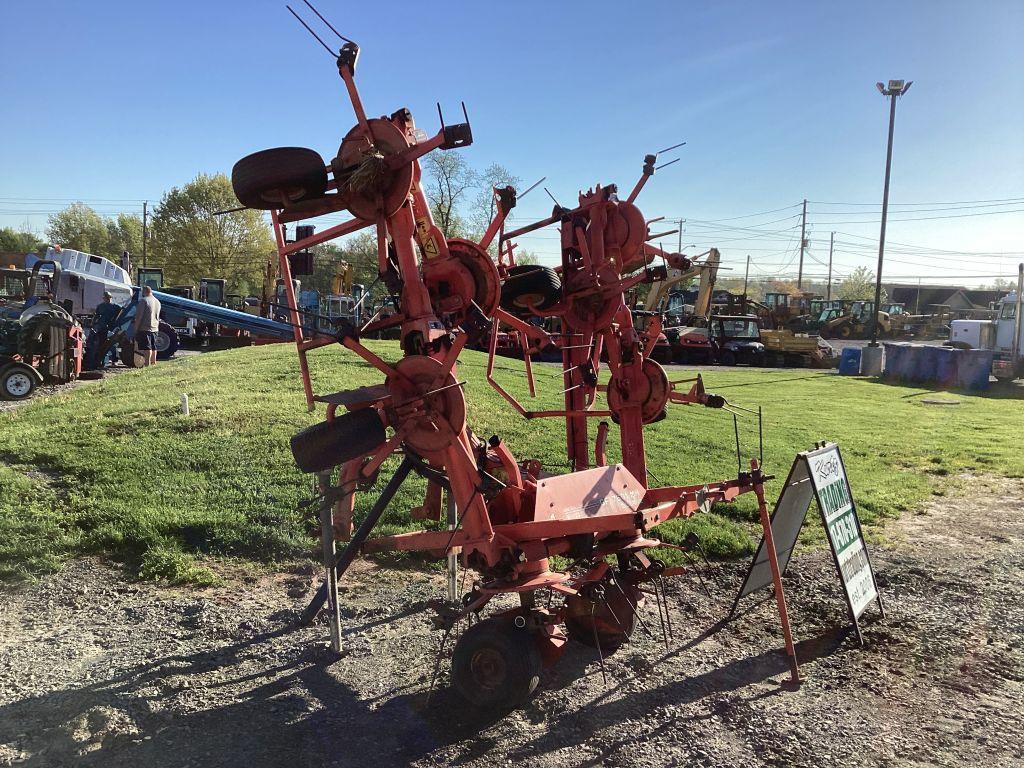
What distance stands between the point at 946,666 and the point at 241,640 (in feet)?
14.9

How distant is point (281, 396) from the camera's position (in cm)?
1124

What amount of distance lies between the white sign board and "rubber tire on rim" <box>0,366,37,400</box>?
15.0 m

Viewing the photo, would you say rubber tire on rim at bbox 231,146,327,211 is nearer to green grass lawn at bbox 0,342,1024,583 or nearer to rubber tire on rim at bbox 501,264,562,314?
rubber tire on rim at bbox 501,264,562,314

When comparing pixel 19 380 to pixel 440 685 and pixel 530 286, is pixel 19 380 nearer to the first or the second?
pixel 530 286

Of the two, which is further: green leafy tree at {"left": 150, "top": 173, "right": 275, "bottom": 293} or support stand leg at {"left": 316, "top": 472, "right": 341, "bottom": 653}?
green leafy tree at {"left": 150, "top": 173, "right": 275, "bottom": 293}

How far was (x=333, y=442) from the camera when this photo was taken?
12.4 ft

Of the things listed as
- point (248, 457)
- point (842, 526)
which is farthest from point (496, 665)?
point (248, 457)

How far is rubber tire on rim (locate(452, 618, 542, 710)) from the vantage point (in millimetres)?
3891

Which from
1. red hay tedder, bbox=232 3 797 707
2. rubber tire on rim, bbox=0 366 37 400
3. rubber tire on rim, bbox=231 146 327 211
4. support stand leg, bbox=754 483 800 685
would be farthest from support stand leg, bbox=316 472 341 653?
rubber tire on rim, bbox=0 366 37 400

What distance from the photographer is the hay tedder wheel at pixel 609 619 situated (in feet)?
15.0

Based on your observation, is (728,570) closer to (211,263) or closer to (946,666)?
(946,666)

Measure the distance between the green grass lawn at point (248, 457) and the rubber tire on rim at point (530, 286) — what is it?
2754mm

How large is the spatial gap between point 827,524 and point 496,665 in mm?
2596

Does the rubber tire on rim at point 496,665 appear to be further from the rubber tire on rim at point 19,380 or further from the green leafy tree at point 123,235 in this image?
the green leafy tree at point 123,235
